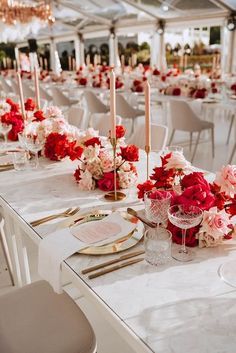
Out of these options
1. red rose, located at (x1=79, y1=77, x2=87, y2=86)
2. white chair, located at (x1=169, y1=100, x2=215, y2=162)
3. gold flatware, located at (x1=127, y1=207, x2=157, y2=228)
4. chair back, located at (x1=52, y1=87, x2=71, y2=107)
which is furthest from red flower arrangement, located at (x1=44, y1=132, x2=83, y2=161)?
red rose, located at (x1=79, y1=77, x2=87, y2=86)

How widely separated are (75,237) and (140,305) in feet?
1.34

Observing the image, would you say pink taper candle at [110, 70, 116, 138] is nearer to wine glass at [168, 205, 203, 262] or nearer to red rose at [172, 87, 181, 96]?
wine glass at [168, 205, 203, 262]

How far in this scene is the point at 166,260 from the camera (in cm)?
121

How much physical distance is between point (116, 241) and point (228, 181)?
44cm

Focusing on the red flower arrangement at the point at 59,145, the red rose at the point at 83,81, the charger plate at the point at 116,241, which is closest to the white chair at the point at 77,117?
the red flower arrangement at the point at 59,145

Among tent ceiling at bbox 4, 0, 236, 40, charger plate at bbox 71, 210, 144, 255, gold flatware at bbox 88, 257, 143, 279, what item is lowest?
gold flatware at bbox 88, 257, 143, 279

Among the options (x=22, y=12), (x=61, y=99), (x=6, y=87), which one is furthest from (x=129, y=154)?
(x=6, y=87)

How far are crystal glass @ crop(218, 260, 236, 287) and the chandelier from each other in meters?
7.81

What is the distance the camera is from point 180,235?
1312mm

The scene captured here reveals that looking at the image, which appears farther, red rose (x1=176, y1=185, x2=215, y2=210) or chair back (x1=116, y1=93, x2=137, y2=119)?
chair back (x1=116, y1=93, x2=137, y2=119)

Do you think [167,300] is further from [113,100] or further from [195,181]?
[113,100]

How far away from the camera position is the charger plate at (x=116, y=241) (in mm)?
1254

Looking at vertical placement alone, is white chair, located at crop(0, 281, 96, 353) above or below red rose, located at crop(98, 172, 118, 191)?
below

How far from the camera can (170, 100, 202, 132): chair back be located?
465 centimetres
